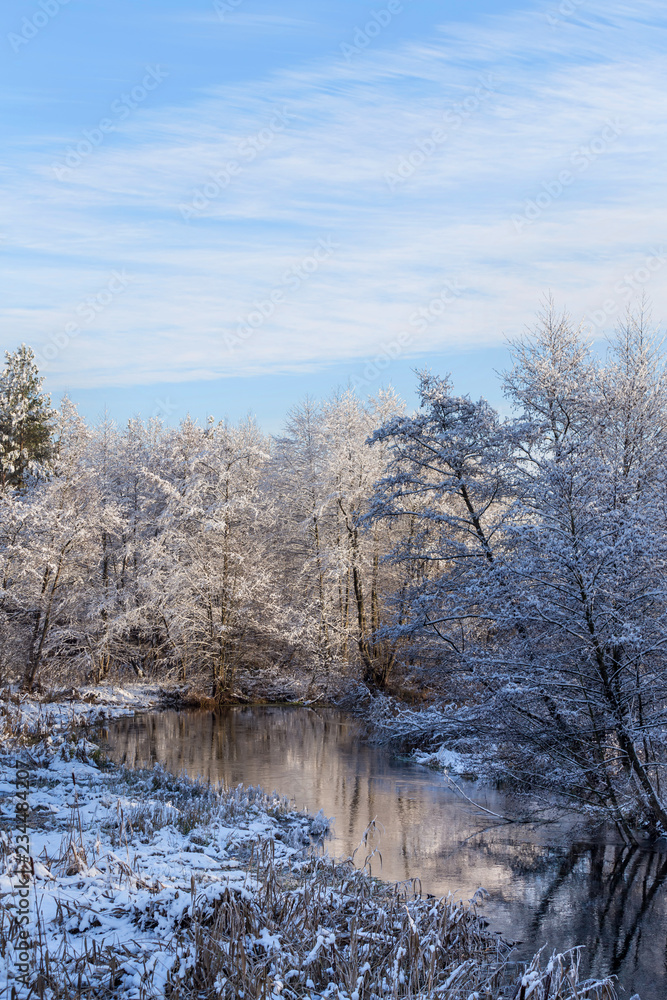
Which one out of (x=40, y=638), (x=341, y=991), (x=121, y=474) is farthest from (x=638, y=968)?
(x=121, y=474)

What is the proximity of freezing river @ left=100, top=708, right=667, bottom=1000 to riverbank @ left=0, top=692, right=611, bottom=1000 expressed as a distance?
1.18 m

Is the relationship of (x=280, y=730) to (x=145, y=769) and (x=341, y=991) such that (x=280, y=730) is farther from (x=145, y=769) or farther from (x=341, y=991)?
(x=341, y=991)

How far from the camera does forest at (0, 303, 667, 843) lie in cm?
1168

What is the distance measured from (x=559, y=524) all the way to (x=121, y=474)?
28.2 m

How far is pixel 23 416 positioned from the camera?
32.5 m

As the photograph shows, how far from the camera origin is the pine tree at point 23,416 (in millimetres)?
33125

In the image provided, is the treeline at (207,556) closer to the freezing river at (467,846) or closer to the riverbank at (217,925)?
the freezing river at (467,846)

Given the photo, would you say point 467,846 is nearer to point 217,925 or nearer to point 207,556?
point 217,925

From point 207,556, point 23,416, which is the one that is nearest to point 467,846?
point 207,556

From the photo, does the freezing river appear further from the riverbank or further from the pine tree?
the pine tree

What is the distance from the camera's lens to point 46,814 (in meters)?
10.4

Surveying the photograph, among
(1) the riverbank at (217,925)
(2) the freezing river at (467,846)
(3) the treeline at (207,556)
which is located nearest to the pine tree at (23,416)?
(3) the treeline at (207,556)

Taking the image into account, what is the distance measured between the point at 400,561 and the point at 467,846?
25.7 feet

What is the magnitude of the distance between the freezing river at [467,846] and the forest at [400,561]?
1.07 meters
